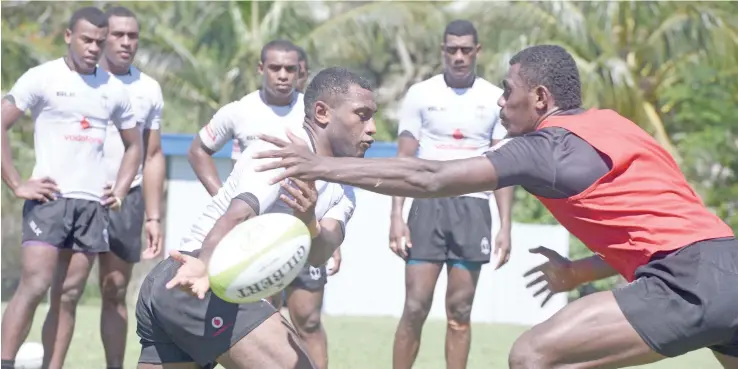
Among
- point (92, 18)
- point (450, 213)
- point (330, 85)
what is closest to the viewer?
point (330, 85)

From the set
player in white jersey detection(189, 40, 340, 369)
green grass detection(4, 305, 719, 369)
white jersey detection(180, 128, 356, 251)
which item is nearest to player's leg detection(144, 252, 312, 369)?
white jersey detection(180, 128, 356, 251)

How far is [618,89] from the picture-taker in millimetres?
19781

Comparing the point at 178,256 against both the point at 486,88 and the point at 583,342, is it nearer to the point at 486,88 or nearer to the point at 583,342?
the point at 583,342

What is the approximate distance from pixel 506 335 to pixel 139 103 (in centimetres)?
594

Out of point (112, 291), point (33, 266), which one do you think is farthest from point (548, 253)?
point (112, 291)

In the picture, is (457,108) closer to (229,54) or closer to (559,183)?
(559,183)

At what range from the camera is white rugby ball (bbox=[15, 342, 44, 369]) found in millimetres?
9023

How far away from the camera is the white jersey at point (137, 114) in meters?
9.59

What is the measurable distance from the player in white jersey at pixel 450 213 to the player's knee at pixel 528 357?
360 centimetres

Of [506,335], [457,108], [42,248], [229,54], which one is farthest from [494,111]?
[229,54]

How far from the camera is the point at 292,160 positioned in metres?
5.02

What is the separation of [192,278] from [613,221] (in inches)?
72.8

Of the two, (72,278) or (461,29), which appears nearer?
(72,278)

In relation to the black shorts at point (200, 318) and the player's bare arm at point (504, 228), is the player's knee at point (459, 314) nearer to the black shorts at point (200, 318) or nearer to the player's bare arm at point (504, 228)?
the player's bare arm at point (504, 228)
